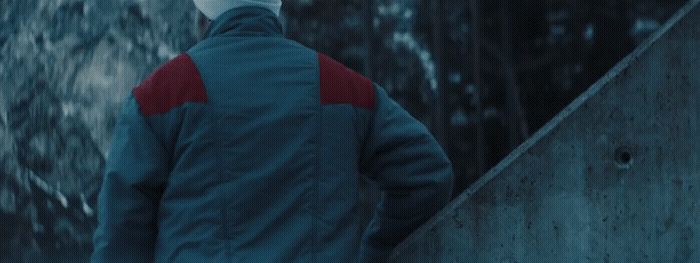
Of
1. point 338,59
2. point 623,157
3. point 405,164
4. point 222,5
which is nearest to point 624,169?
point 623,157

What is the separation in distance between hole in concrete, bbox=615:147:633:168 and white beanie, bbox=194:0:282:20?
91cm

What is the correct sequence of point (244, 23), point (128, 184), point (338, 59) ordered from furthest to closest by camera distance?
point (338, 59) < point (244, 23) < point (128, 184)

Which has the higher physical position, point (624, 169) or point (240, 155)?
point (240, 155)

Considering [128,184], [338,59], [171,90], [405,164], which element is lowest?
[338,59]

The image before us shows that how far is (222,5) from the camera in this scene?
1890mm

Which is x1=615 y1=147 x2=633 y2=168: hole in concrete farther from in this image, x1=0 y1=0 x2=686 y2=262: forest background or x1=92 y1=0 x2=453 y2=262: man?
x1=0 y1=0 x2=686 y2=262: forest background

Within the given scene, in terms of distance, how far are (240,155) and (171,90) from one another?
8.5 inches

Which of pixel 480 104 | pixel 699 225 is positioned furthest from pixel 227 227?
pixel 480 104

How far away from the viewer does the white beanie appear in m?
1.87

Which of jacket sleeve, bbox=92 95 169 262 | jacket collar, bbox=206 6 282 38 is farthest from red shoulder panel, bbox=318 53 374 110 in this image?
jacket sleeve, bbox=92 95 169 262

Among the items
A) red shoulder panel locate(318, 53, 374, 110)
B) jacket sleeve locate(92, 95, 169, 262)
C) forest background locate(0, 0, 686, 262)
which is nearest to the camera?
jacket sleeve locate(92, 95, 169, 262)

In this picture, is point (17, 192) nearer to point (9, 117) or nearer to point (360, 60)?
point (9, 117)

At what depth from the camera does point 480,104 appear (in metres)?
3.71

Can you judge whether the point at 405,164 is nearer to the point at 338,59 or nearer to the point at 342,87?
the point at 342,87
